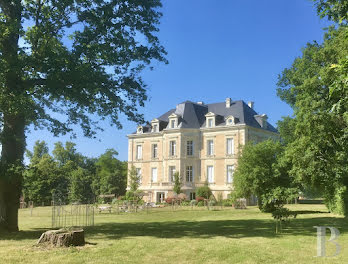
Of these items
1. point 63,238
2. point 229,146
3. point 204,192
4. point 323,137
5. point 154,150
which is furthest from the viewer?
point 154,150

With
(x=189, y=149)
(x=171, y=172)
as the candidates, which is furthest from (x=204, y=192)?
(x=189, y=149)

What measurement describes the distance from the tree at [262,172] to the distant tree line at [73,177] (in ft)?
69.2

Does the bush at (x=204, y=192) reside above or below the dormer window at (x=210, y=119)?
below

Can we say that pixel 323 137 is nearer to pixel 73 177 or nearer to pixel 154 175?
pixel 154 175

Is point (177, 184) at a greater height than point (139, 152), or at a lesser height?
lesser

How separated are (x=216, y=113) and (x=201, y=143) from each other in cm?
449

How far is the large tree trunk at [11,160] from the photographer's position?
14963 mm

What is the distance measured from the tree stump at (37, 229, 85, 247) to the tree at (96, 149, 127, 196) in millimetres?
42241

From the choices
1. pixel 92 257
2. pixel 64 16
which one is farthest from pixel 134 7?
pixel 92 257

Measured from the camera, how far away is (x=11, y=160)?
49.9 feet

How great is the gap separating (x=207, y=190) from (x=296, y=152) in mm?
26149

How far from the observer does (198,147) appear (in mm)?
47094

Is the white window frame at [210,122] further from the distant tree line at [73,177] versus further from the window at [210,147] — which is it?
the distant tree line at [73,177]

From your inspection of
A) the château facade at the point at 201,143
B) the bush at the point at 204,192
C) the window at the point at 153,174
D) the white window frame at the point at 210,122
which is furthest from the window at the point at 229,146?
Result: the window at the point at 153,174
